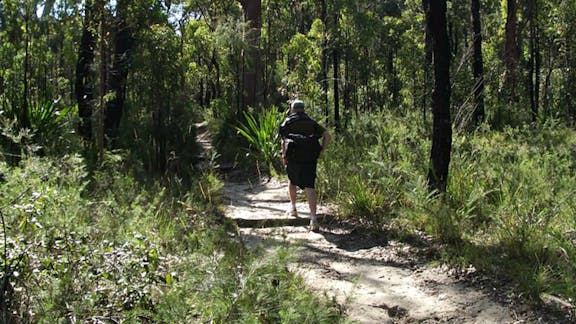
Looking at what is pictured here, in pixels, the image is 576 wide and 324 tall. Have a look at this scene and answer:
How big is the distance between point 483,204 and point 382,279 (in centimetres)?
180

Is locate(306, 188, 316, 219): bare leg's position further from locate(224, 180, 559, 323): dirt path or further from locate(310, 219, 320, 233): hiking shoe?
locate(224, 180, 559, 323): dirt path

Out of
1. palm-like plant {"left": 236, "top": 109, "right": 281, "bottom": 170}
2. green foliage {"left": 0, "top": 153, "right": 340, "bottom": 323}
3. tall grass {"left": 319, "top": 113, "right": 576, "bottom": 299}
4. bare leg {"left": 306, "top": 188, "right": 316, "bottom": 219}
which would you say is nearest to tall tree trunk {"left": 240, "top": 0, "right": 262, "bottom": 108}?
palm-like plant {"left": 236, "top": 109, "right": 281, "bottom": 170}

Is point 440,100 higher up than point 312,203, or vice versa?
point 440,100

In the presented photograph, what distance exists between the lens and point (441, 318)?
13.8ft

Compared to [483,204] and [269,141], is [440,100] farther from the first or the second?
[269,141]

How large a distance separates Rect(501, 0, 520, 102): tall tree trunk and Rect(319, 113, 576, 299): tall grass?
8143 millimetres

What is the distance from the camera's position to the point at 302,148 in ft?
22.4

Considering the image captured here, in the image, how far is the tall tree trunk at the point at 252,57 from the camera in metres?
15.1

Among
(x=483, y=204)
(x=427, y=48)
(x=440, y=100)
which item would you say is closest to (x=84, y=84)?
(x=427, y=48)

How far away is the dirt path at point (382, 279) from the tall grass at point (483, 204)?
0.26 metres

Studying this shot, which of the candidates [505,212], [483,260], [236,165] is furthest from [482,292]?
[236,165]

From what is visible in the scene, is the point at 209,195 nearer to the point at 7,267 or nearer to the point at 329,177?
the point at 329,177

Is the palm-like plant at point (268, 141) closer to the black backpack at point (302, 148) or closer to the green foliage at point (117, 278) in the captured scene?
the black backpack at point (302, 148)

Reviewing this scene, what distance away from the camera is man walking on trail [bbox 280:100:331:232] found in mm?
6816
